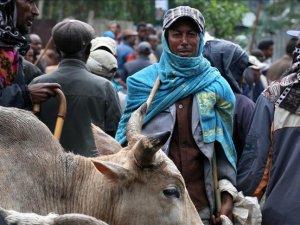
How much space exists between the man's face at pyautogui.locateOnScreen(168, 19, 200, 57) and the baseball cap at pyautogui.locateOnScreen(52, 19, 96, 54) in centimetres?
136

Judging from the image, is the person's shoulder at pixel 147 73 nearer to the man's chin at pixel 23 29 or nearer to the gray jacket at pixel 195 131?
the gray jacket at pixel 195 131

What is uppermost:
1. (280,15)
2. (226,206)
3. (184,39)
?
(184,39)

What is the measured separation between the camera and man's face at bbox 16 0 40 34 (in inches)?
250

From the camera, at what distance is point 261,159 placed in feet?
20.3

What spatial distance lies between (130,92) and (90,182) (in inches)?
53.6

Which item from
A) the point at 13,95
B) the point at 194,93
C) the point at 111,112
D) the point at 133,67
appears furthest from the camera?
the point at 133,67

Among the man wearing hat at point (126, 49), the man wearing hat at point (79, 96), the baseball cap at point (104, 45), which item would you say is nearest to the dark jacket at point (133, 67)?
the man wearing hat at point (126, 49)

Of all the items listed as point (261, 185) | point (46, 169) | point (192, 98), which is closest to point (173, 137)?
point (192, 98)

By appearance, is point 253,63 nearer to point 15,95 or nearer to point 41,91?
point 41,91

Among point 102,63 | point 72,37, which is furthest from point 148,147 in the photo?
point 102,63

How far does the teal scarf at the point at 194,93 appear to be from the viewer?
20.4 feet

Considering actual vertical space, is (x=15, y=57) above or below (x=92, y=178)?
above

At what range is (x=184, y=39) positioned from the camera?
6.30 meters

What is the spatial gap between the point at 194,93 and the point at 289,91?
68 cm
